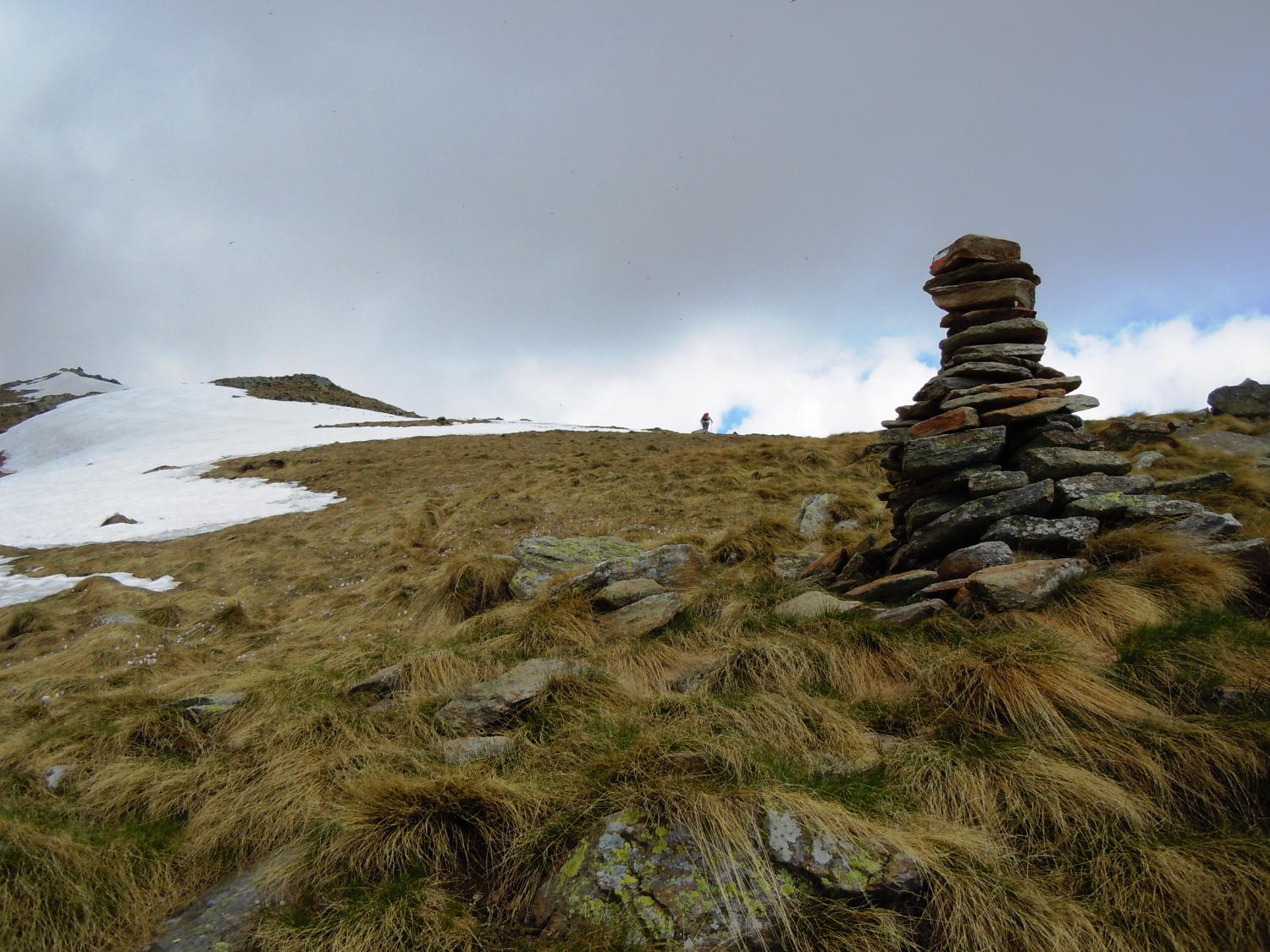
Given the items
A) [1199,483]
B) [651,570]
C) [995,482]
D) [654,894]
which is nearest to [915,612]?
[995,482]

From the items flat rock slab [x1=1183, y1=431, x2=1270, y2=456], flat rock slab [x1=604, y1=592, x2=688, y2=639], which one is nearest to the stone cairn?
flat rock slab [x1=604, y1=592, x2=688, y2=639]

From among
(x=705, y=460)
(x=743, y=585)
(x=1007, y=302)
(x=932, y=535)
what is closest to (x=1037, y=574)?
(x=932, y=535)

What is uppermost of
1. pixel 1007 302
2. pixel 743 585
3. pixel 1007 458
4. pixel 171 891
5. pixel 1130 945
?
pixel 1007 302

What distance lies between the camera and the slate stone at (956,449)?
277 inches

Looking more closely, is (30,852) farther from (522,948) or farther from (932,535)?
(932,535)

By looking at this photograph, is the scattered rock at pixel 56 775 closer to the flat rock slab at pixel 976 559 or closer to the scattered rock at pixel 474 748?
the scattered rock at pixel 474 748

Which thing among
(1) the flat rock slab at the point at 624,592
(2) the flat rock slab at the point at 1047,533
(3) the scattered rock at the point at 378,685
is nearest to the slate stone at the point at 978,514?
(2) the flat rock slab at the point at 1047,533

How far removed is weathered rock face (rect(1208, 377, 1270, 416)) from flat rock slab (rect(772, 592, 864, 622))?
18.9 metres

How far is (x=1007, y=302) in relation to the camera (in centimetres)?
787

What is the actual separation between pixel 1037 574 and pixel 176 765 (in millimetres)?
7732

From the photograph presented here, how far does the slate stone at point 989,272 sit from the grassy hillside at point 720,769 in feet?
11.7

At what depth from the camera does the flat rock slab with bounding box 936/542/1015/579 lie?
6.23m

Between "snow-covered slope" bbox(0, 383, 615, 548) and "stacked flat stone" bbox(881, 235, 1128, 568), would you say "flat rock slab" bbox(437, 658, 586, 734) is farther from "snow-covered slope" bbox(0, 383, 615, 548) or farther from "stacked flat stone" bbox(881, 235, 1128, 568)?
"snow-covered slope" bbox(0, 383, 615, 548)

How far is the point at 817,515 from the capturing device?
1174cm
